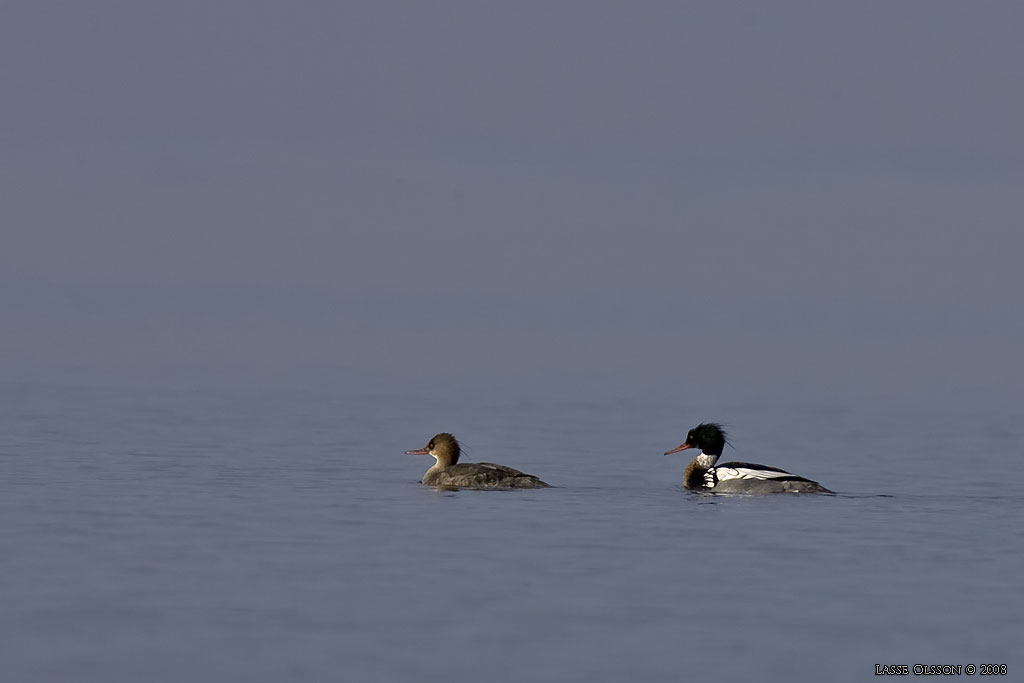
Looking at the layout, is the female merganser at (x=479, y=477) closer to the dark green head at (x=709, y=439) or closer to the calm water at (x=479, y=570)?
the calm water at (x=479, y=570)

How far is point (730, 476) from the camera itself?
24844mm

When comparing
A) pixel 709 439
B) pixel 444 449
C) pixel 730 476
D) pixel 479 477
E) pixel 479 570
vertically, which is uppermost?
pixel 709 439

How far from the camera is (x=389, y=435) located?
36.5m

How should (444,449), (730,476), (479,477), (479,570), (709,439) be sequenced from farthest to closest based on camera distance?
(709,439), (444,449), (730,476), (479,477), (479,570)

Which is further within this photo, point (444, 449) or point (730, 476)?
point (444, 449)

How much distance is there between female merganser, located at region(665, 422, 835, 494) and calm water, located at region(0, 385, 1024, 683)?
584 millimetres

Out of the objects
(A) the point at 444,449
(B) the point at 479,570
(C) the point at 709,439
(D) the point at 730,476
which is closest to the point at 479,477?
(A) the point at 444,449

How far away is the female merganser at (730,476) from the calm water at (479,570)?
584 mm

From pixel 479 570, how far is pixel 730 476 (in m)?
9.84

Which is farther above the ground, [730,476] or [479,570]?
[730,476]

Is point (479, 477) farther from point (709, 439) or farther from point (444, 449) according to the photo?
point (709, 439)

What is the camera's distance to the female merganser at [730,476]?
23.8 meters

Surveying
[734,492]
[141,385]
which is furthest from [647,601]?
[141,385]

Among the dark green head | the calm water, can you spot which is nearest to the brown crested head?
the calm water
